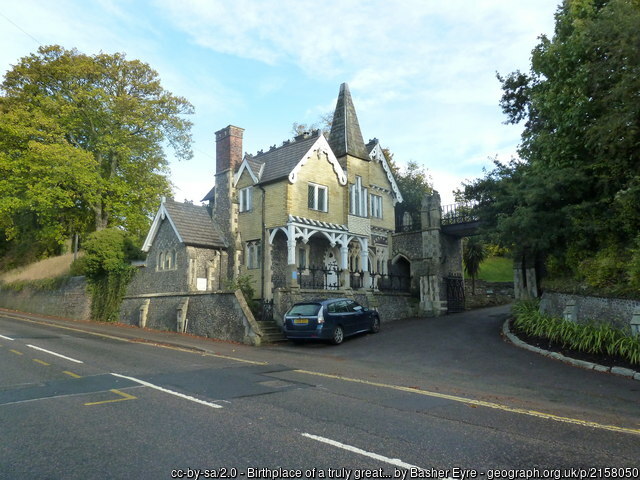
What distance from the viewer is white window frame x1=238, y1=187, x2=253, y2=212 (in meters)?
25.7

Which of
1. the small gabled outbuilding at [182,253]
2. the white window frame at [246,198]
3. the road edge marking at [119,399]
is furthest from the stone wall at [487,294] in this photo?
the road edge marking at [119,399]

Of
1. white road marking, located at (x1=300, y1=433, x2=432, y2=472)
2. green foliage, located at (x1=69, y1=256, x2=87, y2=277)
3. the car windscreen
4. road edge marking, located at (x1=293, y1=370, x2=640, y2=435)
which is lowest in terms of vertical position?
road edge marking, located at (x1=293, y1=370, x2=640, y2=435)

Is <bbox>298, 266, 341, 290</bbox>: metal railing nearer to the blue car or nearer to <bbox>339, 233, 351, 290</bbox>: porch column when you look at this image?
<bbox>339, 233, 351, 290</bbox>: porch column

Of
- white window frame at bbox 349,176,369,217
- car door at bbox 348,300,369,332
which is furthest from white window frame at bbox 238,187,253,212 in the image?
car door at bbox 348,300,369,332

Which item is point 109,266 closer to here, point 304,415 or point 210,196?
point 210,196

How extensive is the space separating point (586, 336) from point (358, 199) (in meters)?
16.8

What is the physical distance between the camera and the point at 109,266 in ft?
90.6

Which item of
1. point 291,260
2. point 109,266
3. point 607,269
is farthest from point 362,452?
point 109,266

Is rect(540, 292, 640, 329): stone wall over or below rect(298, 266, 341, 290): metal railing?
below

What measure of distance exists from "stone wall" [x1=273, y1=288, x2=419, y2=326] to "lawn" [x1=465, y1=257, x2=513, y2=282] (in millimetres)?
22613

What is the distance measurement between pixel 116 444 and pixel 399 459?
331 cm

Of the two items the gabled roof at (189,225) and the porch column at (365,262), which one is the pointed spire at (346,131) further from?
the gabled roof at (189,225)

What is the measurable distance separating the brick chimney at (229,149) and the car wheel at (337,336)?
12.6m

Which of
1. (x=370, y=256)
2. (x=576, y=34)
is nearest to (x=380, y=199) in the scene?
(x=370, y=256)
